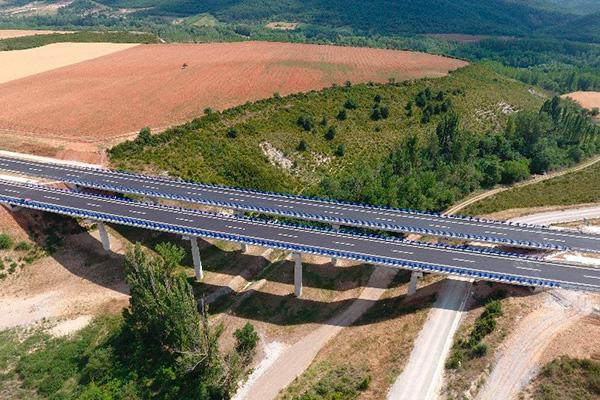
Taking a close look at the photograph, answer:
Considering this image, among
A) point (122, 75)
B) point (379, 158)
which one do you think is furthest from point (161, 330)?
point (122, 75)

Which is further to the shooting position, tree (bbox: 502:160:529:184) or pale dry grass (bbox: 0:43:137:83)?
pale dry grass (bbox: 0:43:137:83)

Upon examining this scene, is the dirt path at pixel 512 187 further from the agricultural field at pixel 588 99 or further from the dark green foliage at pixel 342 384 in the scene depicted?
the agricultural field at pixel 588 99

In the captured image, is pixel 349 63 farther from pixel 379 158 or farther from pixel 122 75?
pixel 122 75

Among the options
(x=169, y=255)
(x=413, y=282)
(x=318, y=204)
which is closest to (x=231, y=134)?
(x=318, y=204)

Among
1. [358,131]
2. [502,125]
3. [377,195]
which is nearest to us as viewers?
[377,195]

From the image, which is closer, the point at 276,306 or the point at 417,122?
the point at 276,306

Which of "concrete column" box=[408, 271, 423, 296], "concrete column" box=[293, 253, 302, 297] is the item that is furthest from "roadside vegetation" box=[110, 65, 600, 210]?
"concrete column" box=[293, 253, 302, 297]

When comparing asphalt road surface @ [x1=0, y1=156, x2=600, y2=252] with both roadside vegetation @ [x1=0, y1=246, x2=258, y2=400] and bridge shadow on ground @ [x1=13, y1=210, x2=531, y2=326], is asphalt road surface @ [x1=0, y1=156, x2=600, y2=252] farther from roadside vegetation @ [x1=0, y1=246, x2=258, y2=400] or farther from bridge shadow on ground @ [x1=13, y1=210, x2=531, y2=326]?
roadside vegetation @ [x1=0, y1=246, x2=258, y2=400]
